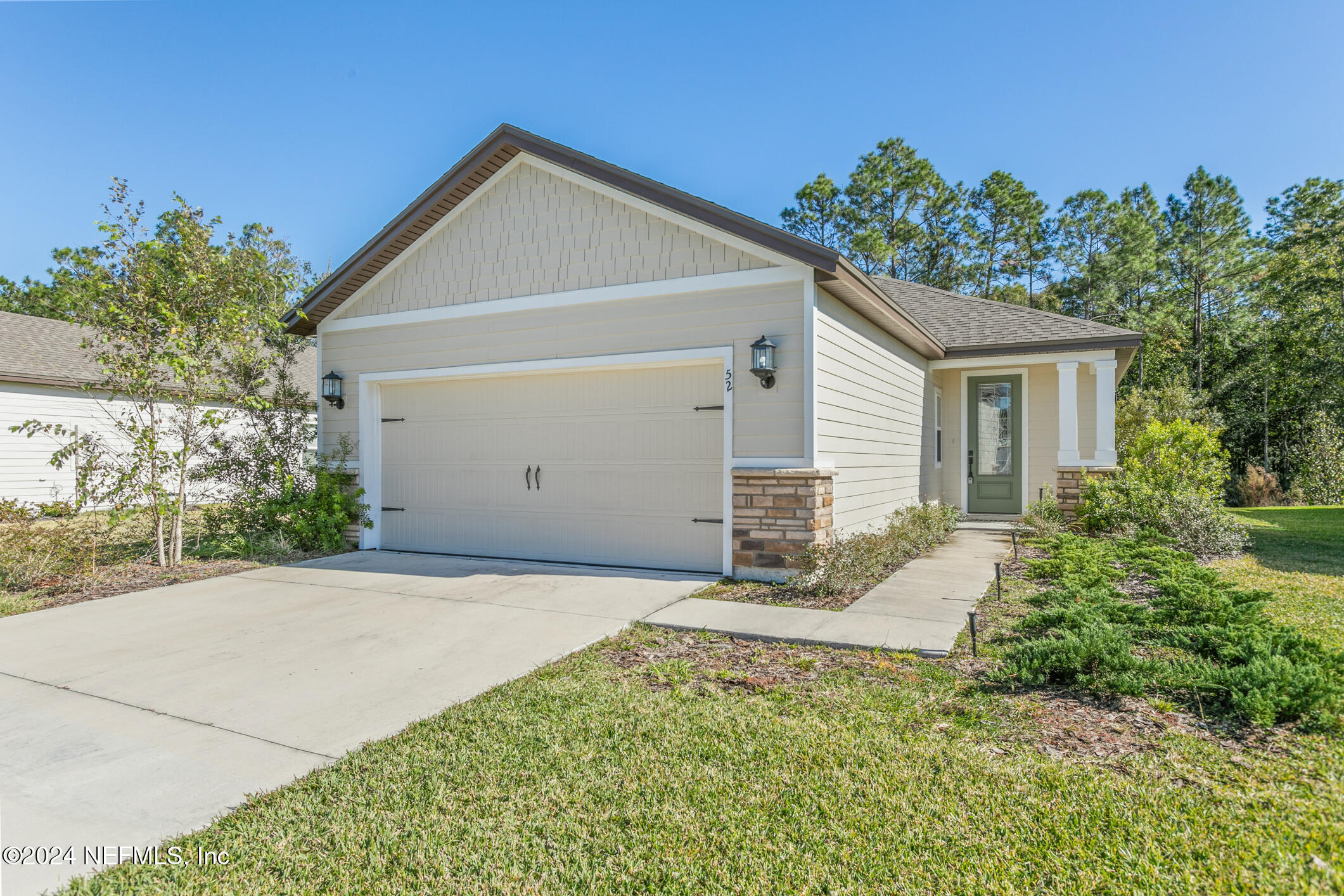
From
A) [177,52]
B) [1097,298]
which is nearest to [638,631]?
[177,52]

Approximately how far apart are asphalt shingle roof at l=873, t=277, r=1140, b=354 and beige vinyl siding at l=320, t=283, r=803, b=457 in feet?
8.80

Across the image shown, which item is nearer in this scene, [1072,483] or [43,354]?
[1072,483]

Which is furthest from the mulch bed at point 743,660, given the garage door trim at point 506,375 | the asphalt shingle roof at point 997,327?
the asphalt shingle roof at point 997,327

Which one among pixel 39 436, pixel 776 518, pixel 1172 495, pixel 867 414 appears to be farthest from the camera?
pixel 39 436

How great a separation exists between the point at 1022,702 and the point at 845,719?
95cm

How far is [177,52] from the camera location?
9828 mm

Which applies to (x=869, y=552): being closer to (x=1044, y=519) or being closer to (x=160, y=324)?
(x=1044, y=519)

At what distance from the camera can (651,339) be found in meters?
7.07

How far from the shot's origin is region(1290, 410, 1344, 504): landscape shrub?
17625mm

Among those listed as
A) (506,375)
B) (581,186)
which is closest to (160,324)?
(506,375)

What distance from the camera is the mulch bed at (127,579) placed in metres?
6.28

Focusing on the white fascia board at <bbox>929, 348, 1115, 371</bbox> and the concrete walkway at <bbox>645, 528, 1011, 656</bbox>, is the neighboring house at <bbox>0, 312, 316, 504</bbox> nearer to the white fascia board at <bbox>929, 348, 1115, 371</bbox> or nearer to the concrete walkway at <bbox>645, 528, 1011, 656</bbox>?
the concrete walkway at <bbox>645, 528, 1011, 656</bbox>

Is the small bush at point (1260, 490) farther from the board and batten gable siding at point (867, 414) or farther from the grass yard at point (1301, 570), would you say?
the board and batten gable siding at point (867, 414)

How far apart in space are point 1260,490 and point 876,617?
61.3ft
